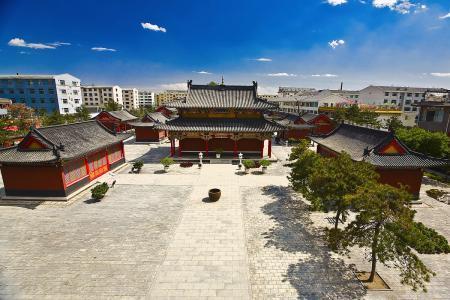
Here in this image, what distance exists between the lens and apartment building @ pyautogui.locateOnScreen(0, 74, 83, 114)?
7500 centimetres

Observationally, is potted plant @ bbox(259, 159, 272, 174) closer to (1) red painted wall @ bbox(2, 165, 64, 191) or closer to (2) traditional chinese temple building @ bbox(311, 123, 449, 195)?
(2) traditional chinese temple building @ bbox(311, 123, 449, 195)

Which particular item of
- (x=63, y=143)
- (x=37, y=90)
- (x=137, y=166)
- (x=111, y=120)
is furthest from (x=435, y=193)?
(x=37, y=90)

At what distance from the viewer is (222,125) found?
3105 centimetres

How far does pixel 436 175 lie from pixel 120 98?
463 feet

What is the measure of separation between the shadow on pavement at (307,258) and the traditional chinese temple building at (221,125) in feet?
44.8

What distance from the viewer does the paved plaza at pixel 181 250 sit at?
33.0ft

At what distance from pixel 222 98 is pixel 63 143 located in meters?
20.0

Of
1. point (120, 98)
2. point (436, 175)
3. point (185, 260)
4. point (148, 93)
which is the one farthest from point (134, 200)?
point (148, 93)

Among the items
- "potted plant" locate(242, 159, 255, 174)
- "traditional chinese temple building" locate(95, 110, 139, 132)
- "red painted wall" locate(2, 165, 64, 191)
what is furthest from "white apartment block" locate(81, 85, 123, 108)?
"potted plant" locate(242, 159, 255, 174)

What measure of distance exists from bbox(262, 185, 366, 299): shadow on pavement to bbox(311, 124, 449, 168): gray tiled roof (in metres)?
6.23

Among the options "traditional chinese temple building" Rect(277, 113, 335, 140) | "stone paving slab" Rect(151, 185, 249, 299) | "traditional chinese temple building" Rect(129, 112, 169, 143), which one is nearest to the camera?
"stone paving slab" Rect(151, 185, 249, 299)

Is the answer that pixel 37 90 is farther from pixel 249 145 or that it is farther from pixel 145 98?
pixel 145 98

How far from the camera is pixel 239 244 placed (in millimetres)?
13328

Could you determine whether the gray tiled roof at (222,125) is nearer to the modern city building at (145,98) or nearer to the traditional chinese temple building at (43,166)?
the traditional chinese temple building at (43,166)
